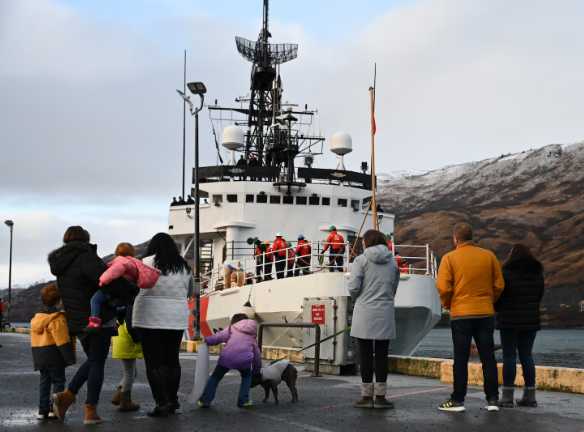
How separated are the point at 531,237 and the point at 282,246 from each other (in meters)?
137

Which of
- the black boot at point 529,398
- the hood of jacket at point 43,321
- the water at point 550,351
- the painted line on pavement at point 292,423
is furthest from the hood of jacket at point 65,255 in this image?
the water at point 550,351

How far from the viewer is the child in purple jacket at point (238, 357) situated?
7.41 meters

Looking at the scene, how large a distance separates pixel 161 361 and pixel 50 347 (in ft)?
3.25

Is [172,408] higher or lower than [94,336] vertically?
lower

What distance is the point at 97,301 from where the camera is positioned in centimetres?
633

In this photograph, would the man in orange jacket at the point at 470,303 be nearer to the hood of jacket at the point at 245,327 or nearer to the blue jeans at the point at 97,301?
the hood of jacket at the point at 245,327

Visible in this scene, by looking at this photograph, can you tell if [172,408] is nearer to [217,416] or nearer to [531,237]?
[217,416]

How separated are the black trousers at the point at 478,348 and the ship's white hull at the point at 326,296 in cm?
940

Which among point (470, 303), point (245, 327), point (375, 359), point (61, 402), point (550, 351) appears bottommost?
point (550, 351)

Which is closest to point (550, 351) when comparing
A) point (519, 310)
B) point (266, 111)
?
point (266, 111)

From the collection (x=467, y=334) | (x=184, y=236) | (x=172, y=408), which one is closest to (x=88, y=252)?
(x=172, y=408)

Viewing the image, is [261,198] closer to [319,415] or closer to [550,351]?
[319,415]

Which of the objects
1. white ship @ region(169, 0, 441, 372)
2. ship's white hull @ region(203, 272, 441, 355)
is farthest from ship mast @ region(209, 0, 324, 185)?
ship's white hull @ region(203, 272, 441, 355)

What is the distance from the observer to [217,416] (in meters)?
6.86
